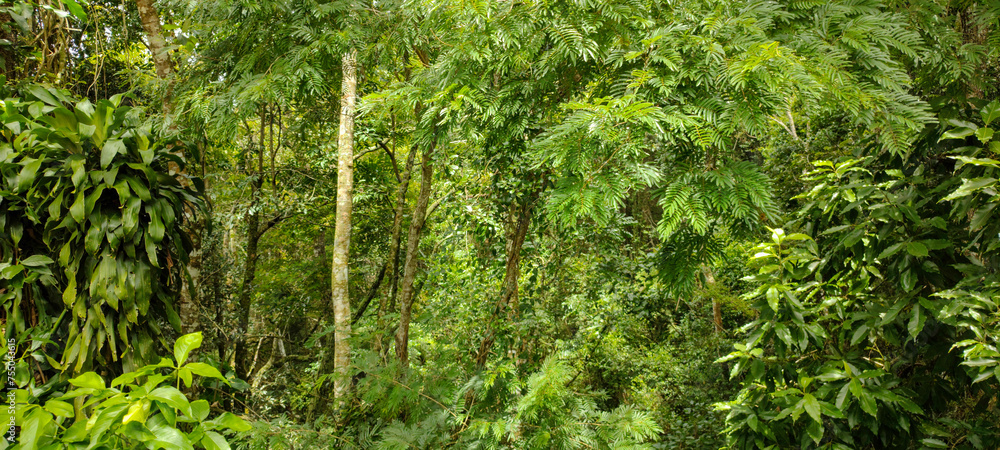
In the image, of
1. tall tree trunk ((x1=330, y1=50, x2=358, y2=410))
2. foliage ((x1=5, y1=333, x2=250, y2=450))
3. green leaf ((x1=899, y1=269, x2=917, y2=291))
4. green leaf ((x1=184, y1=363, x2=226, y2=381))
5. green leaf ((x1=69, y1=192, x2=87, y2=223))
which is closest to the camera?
foliage ((x1=5, y1=333, x2=250, y2=450))

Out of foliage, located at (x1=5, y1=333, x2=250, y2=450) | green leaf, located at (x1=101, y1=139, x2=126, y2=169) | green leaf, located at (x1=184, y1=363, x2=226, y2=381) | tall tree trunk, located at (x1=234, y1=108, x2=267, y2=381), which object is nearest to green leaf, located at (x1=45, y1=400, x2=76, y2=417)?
foliage, located at (x1=5, y1=333, x2=250, y2=450)

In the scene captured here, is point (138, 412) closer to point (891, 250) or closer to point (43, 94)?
point (43, 94)

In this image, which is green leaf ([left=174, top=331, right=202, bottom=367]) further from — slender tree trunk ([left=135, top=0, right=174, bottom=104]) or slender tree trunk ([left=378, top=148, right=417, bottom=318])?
slender tree trunk ([left=378, top=148, right=417, bottom=318])

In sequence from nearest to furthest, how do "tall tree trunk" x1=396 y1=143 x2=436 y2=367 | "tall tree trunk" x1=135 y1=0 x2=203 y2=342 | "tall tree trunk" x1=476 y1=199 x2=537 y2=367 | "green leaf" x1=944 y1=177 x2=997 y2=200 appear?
"green leaf" x1=944 y1=177 x2=997 y2=200 < "tall tree trunk" x1=476 y1=199 x2=537 y2=367 < "tall tree trunk" x1=135 y1=0 x2=203 y2=342 < "tall tree trunk" x1=396 y1=143 x2=436 y2=367

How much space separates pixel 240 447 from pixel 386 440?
730mm

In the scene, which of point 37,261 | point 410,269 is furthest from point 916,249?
point 37,261

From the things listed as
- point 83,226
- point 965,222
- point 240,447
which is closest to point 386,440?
point 240,447

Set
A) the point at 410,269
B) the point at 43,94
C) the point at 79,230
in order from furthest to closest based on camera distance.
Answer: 1. the point at 410,269
2. the point at 43,94
3. the point at 79,230

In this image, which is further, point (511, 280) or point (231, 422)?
point (511, 280)

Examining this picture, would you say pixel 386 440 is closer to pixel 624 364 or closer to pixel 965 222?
pixel 965 222

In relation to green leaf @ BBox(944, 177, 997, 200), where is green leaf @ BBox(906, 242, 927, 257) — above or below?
below

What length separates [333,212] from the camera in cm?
564

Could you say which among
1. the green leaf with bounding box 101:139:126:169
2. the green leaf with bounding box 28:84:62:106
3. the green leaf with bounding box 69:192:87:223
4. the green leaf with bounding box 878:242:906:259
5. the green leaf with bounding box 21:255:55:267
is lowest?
the green leaf with bounding box 21:255:55:267

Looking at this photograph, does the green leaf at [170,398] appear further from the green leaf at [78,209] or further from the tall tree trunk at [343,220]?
the tall tree trunk at [343,220]
